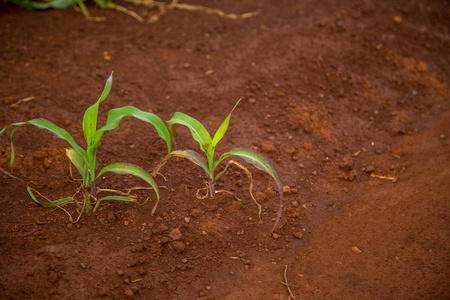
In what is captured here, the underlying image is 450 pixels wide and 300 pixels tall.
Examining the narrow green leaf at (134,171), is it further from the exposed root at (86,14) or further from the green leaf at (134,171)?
the exposed root at (86,14)

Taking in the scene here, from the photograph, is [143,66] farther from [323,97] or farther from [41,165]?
[323,97]

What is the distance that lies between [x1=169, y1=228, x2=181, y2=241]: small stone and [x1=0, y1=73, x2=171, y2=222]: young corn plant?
235mm

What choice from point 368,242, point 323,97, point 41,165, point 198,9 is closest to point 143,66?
point 198,9

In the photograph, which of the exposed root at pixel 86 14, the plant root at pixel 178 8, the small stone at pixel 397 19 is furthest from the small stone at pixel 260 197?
the small stone at pixel 397 19

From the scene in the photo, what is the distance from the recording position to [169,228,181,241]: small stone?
2.00m

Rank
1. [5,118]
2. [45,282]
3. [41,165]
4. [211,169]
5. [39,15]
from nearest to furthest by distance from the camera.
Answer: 1. [45,282]
2. [211,169]
3. [41,165]
4. [5,118]
5. [39,15]

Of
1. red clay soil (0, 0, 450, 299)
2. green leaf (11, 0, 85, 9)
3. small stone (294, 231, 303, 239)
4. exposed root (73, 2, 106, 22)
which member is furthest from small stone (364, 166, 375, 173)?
green leaf (11, 0, 85, 9)

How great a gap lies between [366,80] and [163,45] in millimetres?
1535

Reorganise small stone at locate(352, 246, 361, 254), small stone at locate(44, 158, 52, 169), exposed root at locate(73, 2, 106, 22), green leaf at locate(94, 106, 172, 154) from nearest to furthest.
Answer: green leaf at locate(94, 106, 172, 154)
small stone at locate(352, 246, 361, 254)
small stone at locate(44, 158, 52, 169)
exposed root at locate(73, 2, 106, 22)

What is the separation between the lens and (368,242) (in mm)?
2141

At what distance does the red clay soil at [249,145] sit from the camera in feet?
6.34

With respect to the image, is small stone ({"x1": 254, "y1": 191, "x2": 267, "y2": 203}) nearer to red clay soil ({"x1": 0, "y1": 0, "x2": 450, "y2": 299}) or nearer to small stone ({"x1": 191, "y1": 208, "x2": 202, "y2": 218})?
red clay soil ({"x1": 0, "y1": 0, "x2": 450, "y2": 299})

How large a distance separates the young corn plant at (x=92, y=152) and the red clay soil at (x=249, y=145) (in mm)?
88

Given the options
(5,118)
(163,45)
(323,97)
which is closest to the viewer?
(5,118)
